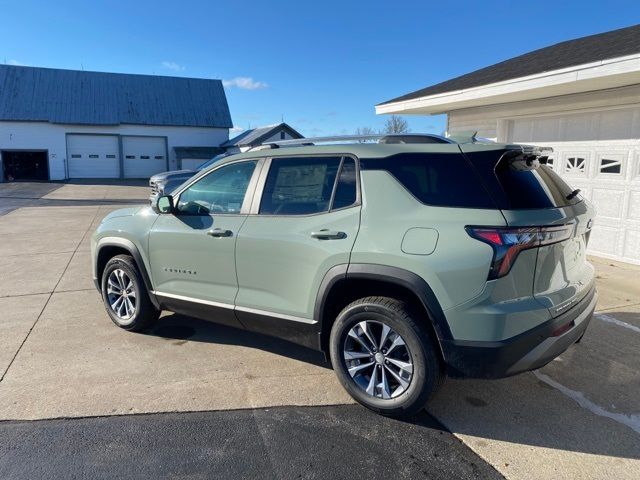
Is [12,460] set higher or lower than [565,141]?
lower

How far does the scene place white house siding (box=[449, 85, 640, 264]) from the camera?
23.9 ft

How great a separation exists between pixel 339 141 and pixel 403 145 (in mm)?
Result: 585

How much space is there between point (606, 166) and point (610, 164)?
79 millimetres

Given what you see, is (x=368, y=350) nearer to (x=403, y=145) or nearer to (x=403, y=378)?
(x=403, y=378)

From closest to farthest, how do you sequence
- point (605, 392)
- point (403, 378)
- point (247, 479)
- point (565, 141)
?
point (247, 479) < point (403, 378) < point (605, 392) < point (565, 141)

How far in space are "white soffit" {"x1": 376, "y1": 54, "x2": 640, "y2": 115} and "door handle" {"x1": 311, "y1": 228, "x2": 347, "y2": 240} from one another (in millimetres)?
4955

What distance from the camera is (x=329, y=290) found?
337 centimetres

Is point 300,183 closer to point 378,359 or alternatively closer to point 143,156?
point 378,359

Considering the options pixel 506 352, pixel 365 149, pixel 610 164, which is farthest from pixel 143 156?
pixel 506 352

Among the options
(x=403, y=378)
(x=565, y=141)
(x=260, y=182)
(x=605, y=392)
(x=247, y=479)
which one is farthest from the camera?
(x=565, y=141)

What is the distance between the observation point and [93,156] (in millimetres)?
34969

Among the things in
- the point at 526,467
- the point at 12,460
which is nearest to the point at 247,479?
the point at 12,460

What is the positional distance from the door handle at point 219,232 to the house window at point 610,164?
647cm

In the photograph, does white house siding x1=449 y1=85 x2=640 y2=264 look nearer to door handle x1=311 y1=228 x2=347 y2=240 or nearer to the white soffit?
the white soffit
